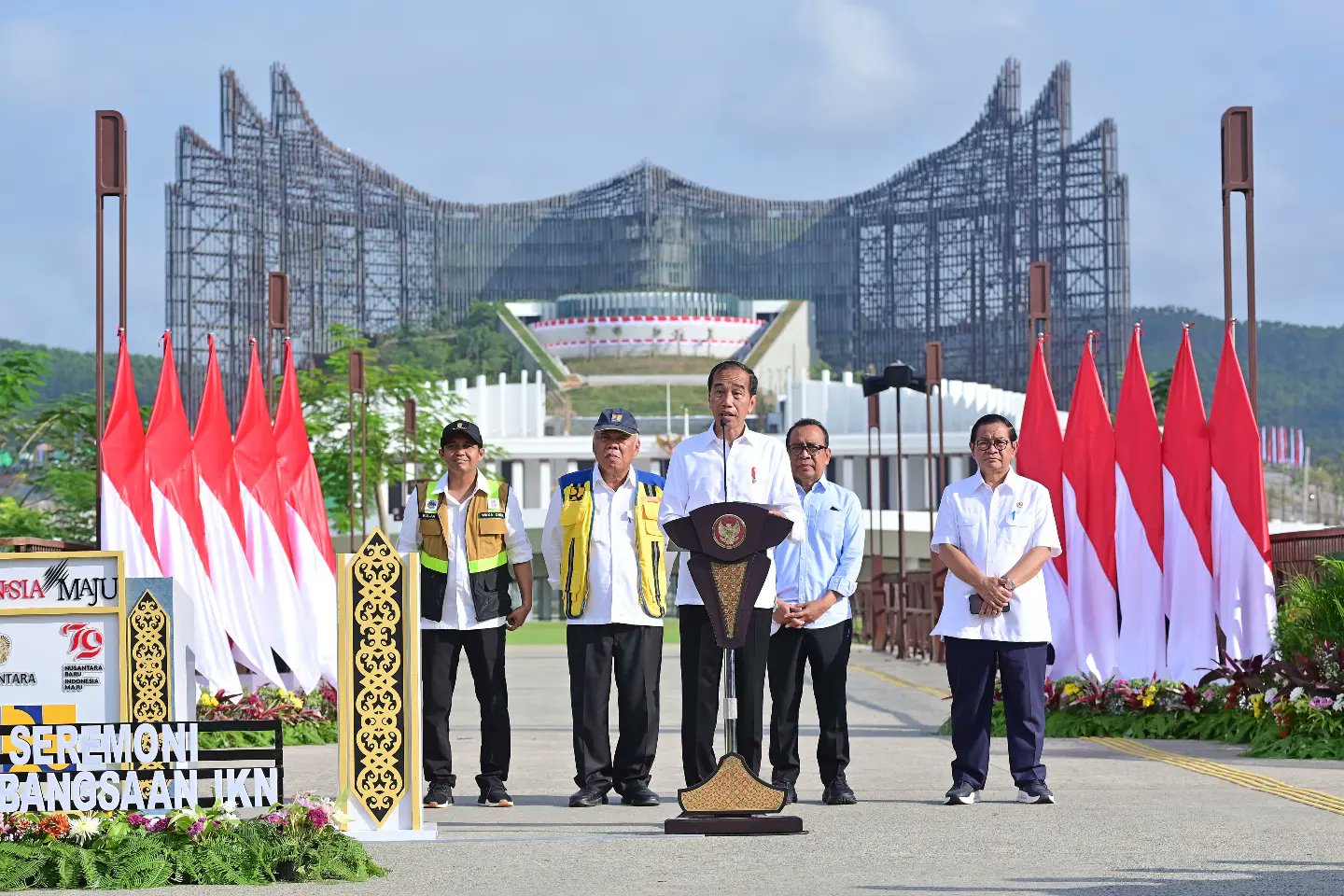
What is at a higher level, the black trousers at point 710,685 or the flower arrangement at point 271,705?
the black trousers at point 710,685

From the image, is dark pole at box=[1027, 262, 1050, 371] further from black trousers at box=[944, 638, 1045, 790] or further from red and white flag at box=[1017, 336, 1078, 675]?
black trousers at box=[944, 638, 1045, 790]

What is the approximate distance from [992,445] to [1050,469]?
658cm

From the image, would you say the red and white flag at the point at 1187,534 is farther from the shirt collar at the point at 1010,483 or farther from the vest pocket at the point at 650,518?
the vest pocket at the point at 650,518

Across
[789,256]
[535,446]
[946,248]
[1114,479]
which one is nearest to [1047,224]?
[946,248]

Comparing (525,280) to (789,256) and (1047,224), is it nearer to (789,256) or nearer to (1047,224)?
(789,256)

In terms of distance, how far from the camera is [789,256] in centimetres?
14662

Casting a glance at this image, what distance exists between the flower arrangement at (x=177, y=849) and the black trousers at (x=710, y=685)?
1976 mm

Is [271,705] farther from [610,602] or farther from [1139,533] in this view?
[1139,533]

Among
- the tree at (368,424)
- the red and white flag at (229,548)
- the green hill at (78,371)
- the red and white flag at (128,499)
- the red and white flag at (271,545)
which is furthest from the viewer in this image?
the green hill at (78,371)

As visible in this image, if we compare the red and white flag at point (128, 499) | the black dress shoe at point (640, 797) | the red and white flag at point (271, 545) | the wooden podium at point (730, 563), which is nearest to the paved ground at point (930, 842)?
the black dress shoe at point (640, 797)

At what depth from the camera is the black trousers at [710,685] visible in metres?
8.85

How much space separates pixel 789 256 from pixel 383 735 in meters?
140

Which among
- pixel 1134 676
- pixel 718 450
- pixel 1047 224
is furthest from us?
pixel 1047 224

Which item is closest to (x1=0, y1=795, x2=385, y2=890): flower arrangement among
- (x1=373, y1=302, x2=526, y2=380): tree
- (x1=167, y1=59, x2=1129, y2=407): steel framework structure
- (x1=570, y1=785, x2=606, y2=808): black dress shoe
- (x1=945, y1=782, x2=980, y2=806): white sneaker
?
(x1=570, y1=785, x2=606, y2=808): black dress shoe
